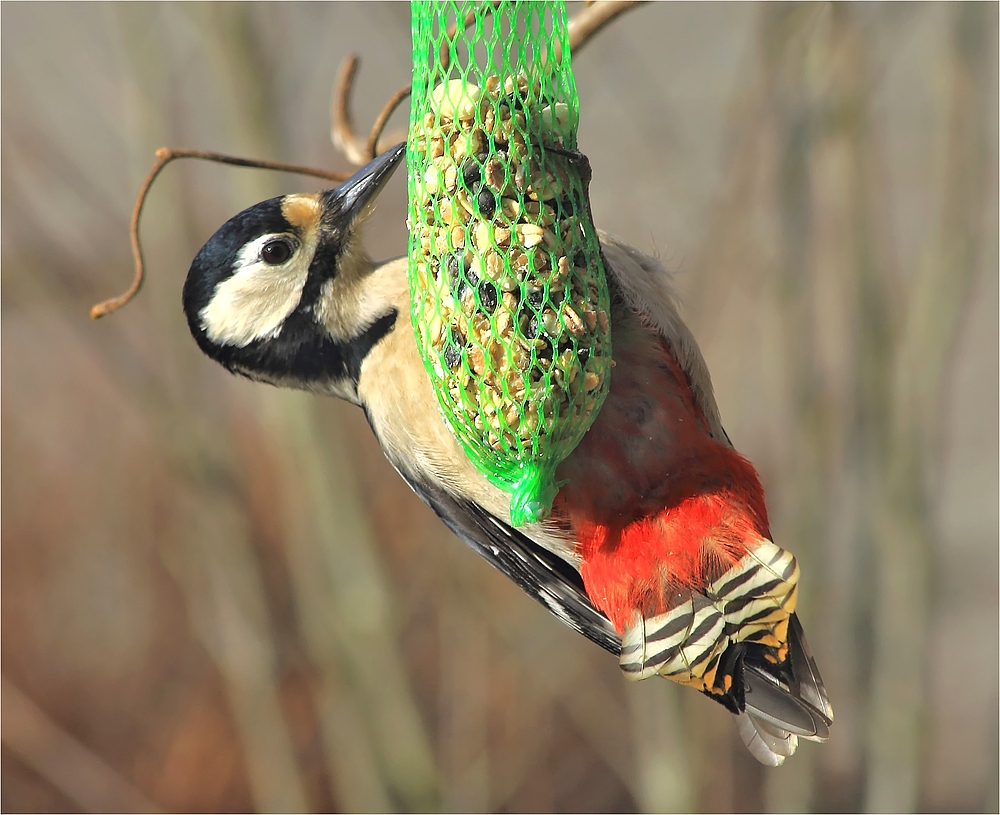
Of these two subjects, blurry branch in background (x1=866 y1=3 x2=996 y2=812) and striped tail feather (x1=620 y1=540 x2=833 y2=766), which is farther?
blurry branch in background (x1=866 y1=3 x2=996 y2=812)

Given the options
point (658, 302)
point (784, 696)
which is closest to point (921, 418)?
point (784, 696)

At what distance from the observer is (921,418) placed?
13.8 feet

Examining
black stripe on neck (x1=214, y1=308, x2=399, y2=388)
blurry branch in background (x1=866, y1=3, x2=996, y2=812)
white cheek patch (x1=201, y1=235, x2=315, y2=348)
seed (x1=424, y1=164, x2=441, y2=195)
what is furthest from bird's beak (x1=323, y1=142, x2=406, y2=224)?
blurry branch in background (x1=866, y1=3, x2=996, y2=812)

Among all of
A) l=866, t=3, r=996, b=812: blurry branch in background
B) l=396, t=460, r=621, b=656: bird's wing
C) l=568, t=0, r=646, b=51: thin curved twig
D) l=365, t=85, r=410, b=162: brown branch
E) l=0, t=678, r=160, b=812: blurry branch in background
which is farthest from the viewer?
l=0, t=678, r=160, b=812: blurry branch in background

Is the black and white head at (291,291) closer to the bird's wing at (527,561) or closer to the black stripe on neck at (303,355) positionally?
the black stripe on neck at (303,355)

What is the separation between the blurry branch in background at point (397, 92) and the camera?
1.94 m

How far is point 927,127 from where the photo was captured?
18.5 ft

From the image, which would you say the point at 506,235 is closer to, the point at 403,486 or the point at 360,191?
the point at 360,191

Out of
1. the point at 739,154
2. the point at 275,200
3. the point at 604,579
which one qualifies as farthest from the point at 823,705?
the point at 739,154

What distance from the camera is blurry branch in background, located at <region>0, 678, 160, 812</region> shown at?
5617 mm

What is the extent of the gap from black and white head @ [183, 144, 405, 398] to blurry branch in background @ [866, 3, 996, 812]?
9.07ft

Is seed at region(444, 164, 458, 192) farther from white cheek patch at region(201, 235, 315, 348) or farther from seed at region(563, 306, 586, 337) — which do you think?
white cheek patch at region(201, 235, 315, 348)

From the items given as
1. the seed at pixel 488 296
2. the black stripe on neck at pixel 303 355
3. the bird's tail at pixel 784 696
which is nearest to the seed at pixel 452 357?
the seed at pixel 488 296

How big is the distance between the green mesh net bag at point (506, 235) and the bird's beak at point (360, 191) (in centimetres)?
34
